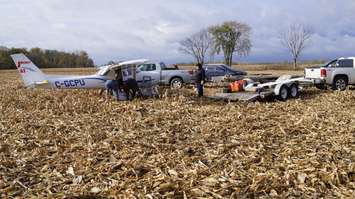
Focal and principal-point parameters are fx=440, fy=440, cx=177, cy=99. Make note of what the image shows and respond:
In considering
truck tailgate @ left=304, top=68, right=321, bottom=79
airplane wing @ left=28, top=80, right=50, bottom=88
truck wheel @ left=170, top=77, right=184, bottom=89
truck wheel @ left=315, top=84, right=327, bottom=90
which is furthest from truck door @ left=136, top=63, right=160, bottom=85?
truck wheel @ left=315, top=84, right=327, bottom=90

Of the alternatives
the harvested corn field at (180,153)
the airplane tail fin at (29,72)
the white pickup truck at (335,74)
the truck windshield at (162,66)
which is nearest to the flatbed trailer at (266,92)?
the harvested corn field at (180,153)

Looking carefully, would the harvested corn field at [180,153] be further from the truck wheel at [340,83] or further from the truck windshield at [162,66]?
the truck windshield at [162,66]

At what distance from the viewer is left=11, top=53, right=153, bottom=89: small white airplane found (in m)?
19.5

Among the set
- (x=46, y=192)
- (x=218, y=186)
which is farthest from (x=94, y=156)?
(x=218, y=186)

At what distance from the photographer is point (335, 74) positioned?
68.5ft

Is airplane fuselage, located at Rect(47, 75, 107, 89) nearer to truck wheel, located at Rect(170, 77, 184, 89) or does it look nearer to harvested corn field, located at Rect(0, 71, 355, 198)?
truck wheel, located at Rect(170, 77, 184, 89)

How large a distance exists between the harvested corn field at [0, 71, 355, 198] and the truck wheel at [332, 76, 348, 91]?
7058 millimetres

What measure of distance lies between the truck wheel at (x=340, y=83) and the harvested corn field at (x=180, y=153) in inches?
278

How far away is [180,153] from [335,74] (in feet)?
49.0

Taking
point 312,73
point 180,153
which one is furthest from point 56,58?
point 180,153

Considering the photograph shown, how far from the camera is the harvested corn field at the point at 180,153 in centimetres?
629

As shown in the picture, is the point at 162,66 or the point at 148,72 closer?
the point at 148,72

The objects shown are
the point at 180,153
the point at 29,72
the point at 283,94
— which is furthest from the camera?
the point at 29,72

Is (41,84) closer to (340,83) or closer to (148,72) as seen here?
(148,72)
